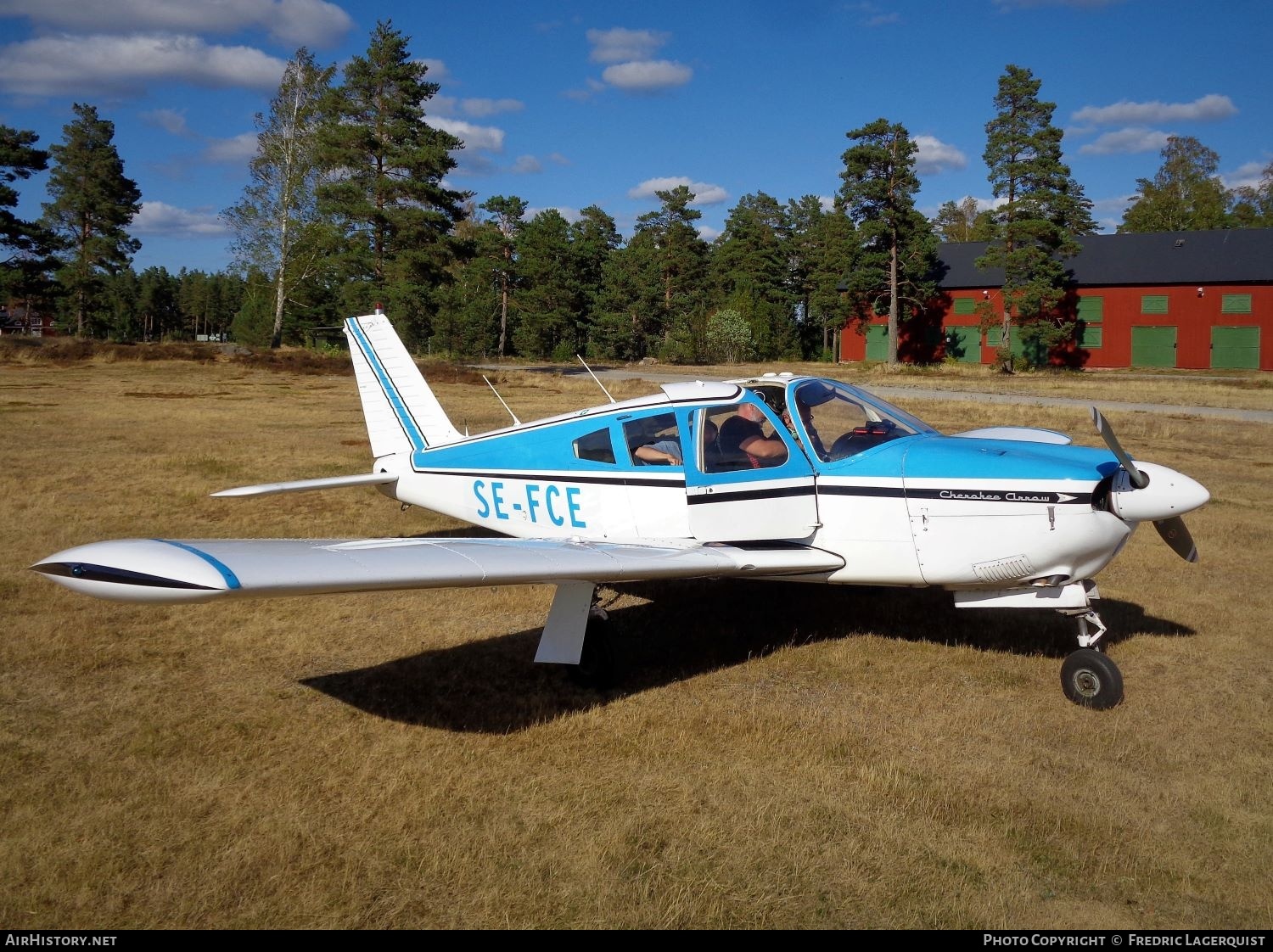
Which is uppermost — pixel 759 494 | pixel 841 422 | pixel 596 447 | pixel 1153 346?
pixel 1153 346

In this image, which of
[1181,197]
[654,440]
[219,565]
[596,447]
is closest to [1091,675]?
[654,440]

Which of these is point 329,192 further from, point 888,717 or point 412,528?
point 888,717

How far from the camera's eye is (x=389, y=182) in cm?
4191

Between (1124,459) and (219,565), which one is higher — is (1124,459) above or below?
above

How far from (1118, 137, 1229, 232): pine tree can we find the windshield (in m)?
81.1

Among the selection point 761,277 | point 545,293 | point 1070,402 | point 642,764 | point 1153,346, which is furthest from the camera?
point 761,277

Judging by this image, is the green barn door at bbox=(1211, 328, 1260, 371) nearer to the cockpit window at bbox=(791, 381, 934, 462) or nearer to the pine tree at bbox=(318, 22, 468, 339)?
the pine tree at bbox=(318, 22, 468, 339)

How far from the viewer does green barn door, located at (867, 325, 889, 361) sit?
5653cm

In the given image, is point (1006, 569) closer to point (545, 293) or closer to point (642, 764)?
point (642, 764)

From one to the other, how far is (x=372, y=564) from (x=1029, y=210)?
1923 inches

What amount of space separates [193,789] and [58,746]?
3.51ft

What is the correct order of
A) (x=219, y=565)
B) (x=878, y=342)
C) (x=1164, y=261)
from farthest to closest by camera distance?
(x=878, y=342)
(x=1164, y=261)
(x=219, y=565)

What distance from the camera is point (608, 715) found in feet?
19.6
